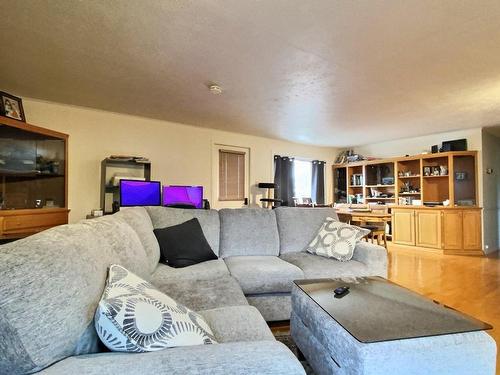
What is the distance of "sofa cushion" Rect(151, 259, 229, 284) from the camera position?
185cm

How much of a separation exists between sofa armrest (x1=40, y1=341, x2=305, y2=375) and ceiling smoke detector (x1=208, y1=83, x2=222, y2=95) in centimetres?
272

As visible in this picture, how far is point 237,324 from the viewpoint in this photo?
116cm

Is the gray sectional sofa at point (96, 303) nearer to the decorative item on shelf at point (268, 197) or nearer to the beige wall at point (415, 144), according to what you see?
the decorative item on shelf at point (268, 197)

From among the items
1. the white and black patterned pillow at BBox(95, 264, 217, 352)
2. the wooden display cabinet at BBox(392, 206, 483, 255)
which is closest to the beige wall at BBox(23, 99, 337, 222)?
the wooden display cabinet at BBox(392, 206, 483, 255)

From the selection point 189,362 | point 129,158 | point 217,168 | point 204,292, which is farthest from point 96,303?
point 217,168

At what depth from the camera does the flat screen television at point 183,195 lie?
4.12 m

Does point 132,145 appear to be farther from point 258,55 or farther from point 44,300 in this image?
point 44,300

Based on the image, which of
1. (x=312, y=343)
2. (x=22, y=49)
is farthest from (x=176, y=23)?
(x=312, y=343)

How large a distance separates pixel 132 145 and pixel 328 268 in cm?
342

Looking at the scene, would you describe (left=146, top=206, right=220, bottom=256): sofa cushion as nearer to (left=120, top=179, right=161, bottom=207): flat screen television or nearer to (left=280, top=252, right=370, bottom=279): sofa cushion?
(left=280, top=252, right=370, bottom=279): sofa cushion

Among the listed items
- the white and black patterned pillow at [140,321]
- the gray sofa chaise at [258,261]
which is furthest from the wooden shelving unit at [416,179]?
the white and black patterned pillow at [140,321]

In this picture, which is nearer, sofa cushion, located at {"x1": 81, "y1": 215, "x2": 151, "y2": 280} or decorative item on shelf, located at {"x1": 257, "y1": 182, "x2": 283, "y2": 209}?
sofa cushion, located at {"x1": 81, "y1": 215, "x2": 151, "y2": 280}

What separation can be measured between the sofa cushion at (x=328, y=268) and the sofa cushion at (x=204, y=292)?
69cm

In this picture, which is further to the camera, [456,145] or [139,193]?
[456,145]
